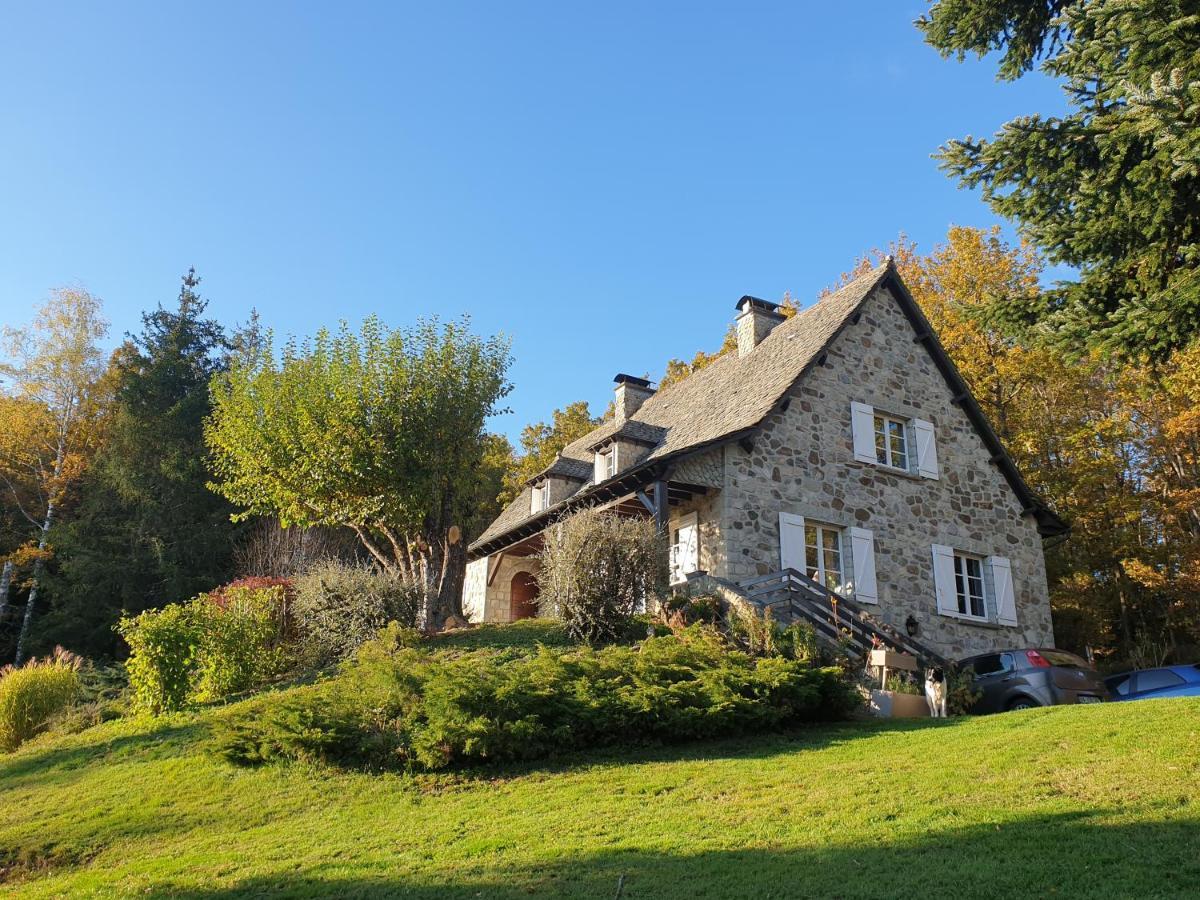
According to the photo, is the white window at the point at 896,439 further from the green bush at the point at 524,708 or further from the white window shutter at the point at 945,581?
the green bush at the point at 524,708

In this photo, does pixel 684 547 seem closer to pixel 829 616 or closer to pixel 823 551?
pixel 823 551

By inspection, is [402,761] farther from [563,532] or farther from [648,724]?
[563,532]

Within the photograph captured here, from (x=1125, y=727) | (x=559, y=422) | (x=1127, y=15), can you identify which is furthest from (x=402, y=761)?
(x=559, y=422)

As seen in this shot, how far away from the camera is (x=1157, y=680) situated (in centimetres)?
1370

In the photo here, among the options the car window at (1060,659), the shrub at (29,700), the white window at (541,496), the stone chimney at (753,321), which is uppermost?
the stone chimney at (753,321)

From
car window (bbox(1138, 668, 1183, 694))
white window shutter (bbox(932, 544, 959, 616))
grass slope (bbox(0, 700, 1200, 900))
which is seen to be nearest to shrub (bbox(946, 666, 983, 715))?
grass slope (bbox(0, 700, 1200, 900))

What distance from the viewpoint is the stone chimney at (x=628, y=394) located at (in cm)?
2412

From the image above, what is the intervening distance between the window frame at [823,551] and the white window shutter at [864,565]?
198mm

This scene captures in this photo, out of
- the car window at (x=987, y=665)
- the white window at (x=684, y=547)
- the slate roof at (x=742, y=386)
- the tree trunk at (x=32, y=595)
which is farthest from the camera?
the tree trunk at (x=32, y=595)

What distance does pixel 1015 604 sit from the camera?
19.2m

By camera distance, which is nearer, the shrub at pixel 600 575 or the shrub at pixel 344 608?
the shrub at pixel 600 575

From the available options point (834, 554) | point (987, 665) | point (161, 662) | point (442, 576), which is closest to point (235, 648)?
point (161, 662)

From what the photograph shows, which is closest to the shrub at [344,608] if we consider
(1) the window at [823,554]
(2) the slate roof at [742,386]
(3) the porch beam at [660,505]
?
(2) the slate roof at [742,386]

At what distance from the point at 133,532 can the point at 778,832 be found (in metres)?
25.8
